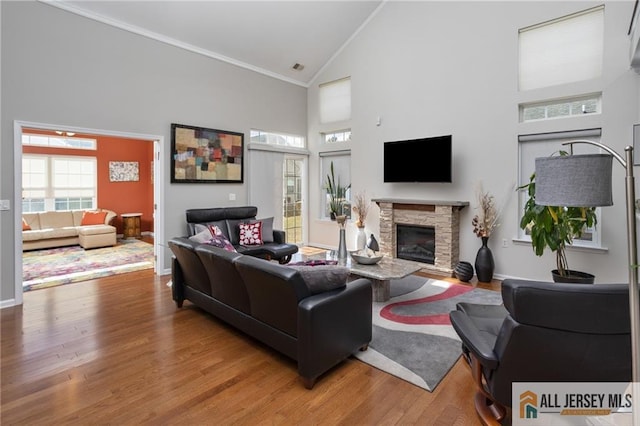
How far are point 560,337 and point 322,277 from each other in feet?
4.67

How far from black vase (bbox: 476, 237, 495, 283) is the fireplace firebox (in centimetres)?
80

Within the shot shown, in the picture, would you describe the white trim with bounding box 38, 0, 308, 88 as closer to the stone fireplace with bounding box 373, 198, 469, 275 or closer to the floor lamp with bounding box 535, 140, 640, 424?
the stone fireplace with bounding box 373, 198, 469, 275

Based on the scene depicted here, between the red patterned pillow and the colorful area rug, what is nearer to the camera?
the colorful area rug

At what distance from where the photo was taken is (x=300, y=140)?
24.8 feet

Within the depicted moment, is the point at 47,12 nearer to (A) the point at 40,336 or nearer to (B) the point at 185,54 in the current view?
(B) the point at 185,54

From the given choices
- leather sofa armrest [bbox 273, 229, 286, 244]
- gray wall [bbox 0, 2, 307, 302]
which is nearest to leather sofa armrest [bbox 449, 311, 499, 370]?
leather sofa armrest [bbox 273, 229, 286, 244]

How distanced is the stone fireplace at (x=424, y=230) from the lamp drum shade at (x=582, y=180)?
381 cm

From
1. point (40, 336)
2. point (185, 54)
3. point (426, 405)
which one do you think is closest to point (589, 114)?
point (426, 405)

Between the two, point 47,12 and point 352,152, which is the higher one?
point 47,12

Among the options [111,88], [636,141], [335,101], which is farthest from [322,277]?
[335,101]

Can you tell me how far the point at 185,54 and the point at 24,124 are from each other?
2.50 meters

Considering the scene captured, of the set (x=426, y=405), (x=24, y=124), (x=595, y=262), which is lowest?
(x=426, y=405)

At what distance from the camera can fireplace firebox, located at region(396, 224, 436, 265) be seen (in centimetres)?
560

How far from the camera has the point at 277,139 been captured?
706 cm
